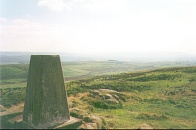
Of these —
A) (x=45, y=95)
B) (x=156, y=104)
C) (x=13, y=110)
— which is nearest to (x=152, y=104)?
(x=156, y=104)

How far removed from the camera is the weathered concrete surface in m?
15.4

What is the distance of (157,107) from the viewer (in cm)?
2295

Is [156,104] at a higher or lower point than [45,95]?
lower

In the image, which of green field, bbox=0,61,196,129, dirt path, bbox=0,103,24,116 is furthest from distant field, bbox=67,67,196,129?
dirt path, bbox=0,103,24,116

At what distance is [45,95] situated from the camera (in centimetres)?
1557

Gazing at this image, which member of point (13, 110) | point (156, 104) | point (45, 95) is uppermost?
point (45, 95)

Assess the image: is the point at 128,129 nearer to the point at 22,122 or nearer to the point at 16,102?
the point at 22,122

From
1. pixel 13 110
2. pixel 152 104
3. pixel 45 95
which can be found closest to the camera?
pixel 45 95

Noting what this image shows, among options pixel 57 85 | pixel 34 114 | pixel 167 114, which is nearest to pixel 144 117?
pixel 167 114

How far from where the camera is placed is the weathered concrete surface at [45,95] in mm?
15430

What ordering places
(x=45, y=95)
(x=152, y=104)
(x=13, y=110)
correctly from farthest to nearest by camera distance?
(x=152, y=104)
(x=13, y=110)
(x=45, y=95)

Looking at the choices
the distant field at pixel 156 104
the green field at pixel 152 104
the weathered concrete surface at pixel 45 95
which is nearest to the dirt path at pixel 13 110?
the green field at pixel 152 104

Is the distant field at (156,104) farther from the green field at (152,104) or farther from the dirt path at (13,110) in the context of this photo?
the dirt path at (13,110)

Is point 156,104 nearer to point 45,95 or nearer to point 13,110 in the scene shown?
point 45,95
